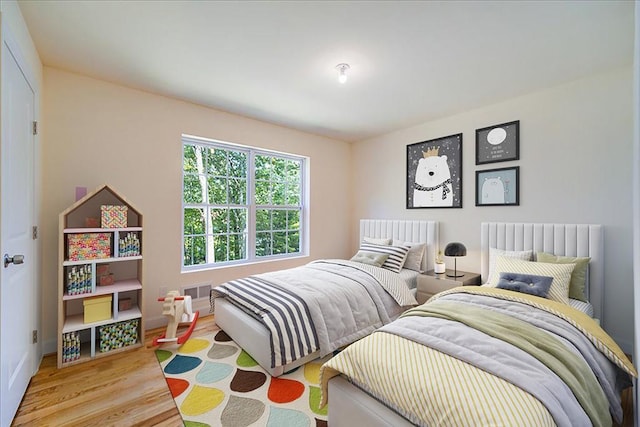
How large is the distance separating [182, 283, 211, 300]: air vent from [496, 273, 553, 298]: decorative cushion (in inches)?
124

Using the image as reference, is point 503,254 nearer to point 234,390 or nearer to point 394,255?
point 394,255

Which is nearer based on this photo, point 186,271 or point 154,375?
point 154,375

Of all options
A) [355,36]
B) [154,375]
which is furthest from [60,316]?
[355,36]

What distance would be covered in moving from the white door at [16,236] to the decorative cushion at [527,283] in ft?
11.4

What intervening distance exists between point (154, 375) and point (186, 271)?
1327mm

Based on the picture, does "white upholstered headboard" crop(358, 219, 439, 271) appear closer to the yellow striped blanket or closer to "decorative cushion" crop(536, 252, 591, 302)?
"decorative cushion" crop(536, 252, 591, 302)

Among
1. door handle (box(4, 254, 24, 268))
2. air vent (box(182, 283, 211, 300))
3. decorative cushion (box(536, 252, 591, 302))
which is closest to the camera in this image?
door handle (box(4, 254, 24, 268))

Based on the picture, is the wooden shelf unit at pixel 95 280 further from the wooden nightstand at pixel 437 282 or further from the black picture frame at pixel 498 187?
the black picture frame at pixel 498 187

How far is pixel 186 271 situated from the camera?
10.9 ft


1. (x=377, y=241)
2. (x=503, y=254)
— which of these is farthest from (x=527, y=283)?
(x=377, y=241)

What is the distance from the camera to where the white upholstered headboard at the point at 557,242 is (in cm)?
256

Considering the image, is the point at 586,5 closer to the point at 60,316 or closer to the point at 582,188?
the point at 582,188

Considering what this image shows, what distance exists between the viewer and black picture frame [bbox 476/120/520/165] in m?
3.14

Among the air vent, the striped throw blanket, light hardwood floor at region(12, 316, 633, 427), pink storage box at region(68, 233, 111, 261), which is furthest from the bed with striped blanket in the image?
pink storage box at region(68, 233, 111, 261)
